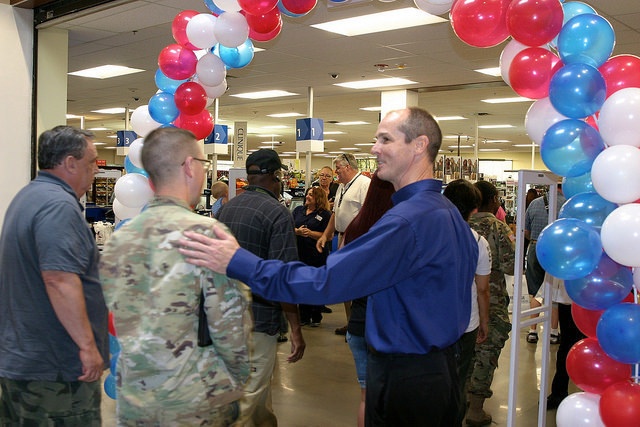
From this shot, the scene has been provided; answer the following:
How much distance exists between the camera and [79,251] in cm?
239

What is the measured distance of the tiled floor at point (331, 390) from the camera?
4.30 m

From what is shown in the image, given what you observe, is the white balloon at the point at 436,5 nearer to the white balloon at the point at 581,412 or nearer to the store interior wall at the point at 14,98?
the white balloon at the point at 581,412

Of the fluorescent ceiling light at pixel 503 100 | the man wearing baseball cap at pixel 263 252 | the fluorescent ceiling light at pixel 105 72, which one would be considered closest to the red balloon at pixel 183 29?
the man wearing baseball cap at pixel 263 252

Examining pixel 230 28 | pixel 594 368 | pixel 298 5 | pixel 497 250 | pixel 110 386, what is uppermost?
pixel 298 5

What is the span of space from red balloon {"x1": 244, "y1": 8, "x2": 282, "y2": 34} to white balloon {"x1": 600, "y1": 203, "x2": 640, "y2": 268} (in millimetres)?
2192

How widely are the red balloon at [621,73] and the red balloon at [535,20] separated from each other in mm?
265

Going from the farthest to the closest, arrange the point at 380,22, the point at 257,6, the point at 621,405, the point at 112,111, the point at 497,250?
the point at 112,111 → the point at 380,22 → the point at 497,250 → the point at 257,6 → the point at 621,405

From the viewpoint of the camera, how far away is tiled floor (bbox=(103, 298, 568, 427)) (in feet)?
14.1

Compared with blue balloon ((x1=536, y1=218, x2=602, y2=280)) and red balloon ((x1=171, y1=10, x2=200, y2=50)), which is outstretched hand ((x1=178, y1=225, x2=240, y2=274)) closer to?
blue balloon ((x1=536, y1=218, x2=602, y2=280))

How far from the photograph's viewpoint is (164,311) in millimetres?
1763

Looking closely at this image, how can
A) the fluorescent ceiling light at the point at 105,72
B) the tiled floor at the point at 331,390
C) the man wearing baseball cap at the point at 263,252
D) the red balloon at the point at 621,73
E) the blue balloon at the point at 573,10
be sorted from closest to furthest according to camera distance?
the red balloon at the point at 621,73, the blue balloon at the point at 573,10, the man wearing baseball cap at the point at 263,252, the tiled floor at the point at 331,390, the fluorescent ceiling light at the point at 105,72

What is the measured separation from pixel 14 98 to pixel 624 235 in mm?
5964

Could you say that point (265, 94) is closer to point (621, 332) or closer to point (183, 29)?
point (183, 29)

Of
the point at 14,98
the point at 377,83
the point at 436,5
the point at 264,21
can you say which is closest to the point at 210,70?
the point at 264,21
